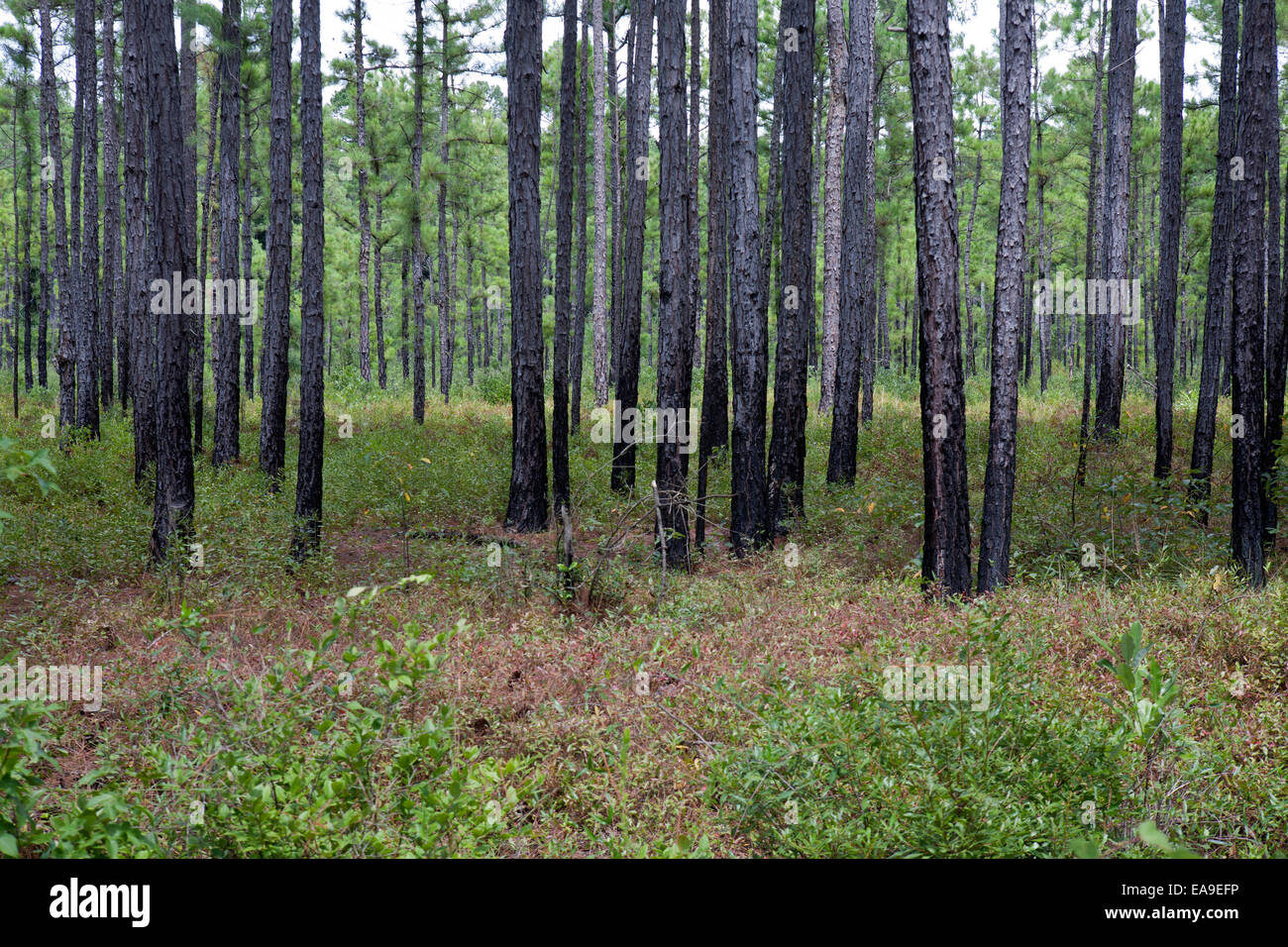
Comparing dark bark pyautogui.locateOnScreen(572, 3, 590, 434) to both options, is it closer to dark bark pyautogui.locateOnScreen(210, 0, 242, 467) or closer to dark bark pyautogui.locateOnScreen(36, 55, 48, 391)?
dark bark pyautogui.locateOnScreen(210, 0, 242, 467)

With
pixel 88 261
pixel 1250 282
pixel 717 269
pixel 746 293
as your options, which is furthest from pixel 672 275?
pixel 88 261

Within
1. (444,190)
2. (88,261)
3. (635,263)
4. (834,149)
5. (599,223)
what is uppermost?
(444,190)

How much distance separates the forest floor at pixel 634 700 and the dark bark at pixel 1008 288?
0.56 meters

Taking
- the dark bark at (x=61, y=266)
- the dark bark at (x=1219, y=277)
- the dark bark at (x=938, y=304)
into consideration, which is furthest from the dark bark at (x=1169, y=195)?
the dark bark at (x=61, y=266)

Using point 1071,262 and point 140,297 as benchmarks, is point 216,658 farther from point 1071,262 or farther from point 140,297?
point 1071,262

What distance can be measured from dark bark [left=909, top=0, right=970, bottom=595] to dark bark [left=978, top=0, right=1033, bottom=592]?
20.8 inches

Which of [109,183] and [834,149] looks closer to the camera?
[834,149]

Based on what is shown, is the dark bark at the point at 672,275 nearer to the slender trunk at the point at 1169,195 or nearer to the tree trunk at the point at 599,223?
the tree trunk at the point at 599,223

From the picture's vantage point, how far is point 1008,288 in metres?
7.68

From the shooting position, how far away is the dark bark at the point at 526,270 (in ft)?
35.0

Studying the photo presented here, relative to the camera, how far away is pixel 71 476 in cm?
1305

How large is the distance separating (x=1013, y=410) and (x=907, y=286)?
34372mm

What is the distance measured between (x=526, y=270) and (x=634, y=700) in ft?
23.6

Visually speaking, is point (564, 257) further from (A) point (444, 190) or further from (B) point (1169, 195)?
(A) point (444, 190)
